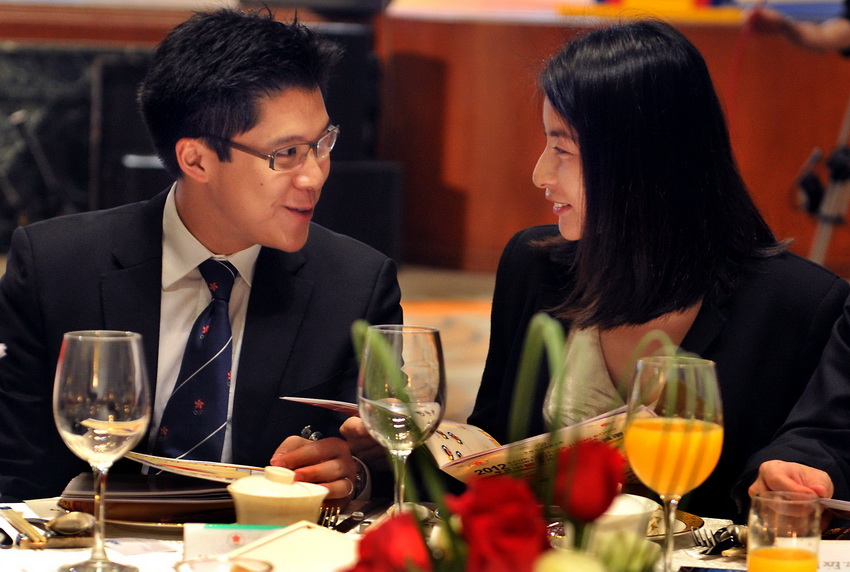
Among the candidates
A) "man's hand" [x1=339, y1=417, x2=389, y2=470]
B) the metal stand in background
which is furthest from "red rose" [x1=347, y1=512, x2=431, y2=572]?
the metal stand in background

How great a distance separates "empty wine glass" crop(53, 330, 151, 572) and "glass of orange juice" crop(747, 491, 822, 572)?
60 centimetres

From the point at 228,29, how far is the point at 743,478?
3.40ft

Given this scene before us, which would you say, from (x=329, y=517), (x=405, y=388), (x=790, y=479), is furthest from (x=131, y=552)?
(x=790, y=479)

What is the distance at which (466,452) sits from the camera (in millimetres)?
1344

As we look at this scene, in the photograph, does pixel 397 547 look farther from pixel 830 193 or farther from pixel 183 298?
pixel 830 193

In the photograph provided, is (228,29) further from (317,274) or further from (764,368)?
(764,368)

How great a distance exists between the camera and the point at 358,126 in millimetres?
6344

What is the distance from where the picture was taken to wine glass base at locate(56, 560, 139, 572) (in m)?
1.09

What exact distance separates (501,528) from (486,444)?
0.72 meters

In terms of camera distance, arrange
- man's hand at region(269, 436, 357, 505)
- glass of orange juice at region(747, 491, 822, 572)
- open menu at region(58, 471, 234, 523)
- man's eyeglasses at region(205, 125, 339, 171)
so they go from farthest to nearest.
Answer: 1. man's eyeglasses at region(205, 125, 339, 171)
2. man's hand at region(269, 436, 357, 505)
3. open menu at region(58, 471, 234, 523)
4. glass of orange juice at region(747, 491, 822, 572)

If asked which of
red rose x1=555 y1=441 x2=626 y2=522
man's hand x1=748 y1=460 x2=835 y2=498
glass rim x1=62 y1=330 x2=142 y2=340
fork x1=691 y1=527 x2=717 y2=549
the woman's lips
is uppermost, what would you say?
the woman's lips

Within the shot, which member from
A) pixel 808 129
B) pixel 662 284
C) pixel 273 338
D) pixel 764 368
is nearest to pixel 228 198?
pixel 273 338

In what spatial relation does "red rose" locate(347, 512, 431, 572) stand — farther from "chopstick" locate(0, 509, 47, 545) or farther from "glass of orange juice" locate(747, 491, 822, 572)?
"chopstick" locate(0, 509, 47, 545)

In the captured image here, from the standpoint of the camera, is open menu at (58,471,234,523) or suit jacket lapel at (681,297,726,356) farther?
suit jacket lapel at (681,297,726,356)
